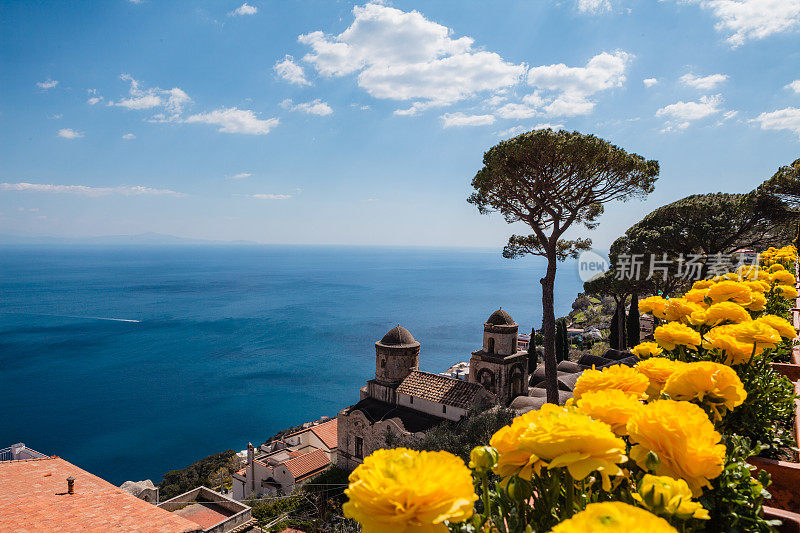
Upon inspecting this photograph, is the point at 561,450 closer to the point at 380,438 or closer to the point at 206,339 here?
the point at 380,438

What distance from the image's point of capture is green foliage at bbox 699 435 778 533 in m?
1.47

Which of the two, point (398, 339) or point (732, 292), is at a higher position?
point (732, 292)

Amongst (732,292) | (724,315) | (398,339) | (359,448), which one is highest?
(732,292)

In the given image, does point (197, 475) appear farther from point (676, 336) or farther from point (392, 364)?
point (676, 336)

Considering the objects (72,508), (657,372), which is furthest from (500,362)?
(657,372)

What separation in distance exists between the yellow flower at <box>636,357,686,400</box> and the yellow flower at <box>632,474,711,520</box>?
100cm

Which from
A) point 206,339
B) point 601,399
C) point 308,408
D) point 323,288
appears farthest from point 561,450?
point 323,288

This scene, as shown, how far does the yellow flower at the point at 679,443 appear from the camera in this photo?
1.23m

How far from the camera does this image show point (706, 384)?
5.69ft

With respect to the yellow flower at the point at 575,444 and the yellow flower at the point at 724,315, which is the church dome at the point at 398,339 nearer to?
the yellow flower at the point at 724,315

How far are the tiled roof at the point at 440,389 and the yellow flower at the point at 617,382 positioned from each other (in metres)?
14.6

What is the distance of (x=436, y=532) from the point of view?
1.13 m

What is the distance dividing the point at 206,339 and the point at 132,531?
230ft

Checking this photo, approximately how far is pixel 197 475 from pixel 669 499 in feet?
115
